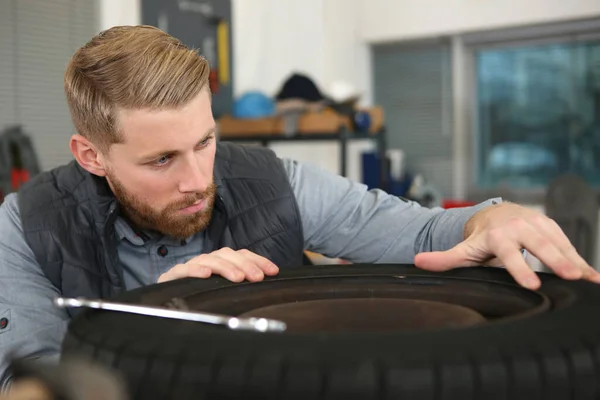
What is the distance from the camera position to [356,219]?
1.40 m

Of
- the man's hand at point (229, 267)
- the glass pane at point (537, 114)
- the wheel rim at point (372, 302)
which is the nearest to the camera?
the wheel rim at point (372, 302)

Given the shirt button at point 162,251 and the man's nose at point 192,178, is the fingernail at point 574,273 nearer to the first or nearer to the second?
the man's nose at point 192,178

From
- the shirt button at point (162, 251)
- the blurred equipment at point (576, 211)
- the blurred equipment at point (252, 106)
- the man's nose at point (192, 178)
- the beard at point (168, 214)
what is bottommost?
the blurred equipment at point (576, 211)

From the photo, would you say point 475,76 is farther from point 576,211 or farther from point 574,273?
point 574,273

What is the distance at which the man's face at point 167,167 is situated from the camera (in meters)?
1.16

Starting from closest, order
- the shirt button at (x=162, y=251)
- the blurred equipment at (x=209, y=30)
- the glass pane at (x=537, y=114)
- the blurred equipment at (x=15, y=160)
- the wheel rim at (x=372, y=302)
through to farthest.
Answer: the wheel rim at (x=372, y=302) → the shirt button at (x=162, y=251) → the blurred equipment at (x=15, y=160) → the blurred equipment at (x=209, y=30) → the glass pane at (x=537, y=114)

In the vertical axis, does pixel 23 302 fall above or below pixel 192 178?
below

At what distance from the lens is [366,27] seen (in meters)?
4.76

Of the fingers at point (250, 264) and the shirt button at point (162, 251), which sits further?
the shirt button at point (162, 251)

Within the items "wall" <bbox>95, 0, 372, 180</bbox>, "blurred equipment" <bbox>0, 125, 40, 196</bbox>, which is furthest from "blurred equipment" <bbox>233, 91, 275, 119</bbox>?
"blurred equipment" <bbox>0, 125, 40, 196</bbox>

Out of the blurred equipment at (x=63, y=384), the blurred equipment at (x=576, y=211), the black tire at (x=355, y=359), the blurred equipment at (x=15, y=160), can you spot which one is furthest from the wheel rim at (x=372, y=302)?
the blurred equipment at (x=576, y=211)

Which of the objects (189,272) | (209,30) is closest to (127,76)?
(189,272)

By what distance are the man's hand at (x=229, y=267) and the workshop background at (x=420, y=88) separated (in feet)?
8.83

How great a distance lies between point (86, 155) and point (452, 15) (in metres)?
3.55
